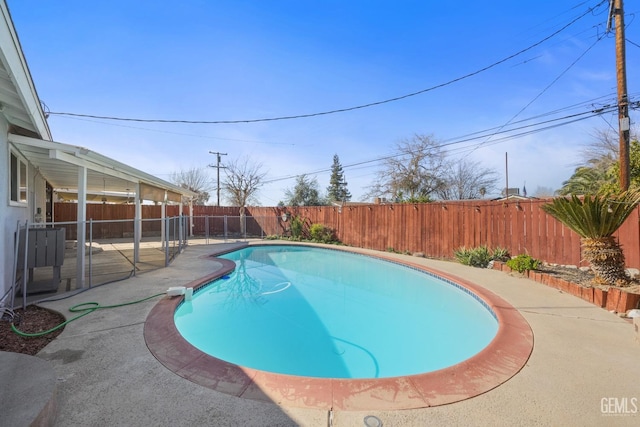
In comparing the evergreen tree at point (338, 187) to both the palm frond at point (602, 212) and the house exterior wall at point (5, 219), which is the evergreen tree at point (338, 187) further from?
the house exterior wall at point (5, 219)

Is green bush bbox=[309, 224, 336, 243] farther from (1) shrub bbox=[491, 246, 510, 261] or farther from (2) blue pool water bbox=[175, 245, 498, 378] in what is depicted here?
(1) shrub bbox=[491, 246, 510, 261]

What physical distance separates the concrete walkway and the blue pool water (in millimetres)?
1036

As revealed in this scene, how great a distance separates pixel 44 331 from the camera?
349 centimetres

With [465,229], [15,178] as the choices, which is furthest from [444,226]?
[15,178]

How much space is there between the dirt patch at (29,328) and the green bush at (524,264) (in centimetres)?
852

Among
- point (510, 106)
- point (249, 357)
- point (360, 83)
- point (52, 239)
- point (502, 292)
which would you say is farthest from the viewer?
point (510, 106)

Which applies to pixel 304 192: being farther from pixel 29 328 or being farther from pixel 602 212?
pixel 29 328

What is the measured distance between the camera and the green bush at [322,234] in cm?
1458

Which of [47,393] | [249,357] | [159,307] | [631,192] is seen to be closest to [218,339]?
[249,357]

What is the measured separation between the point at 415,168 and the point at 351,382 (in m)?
24.0

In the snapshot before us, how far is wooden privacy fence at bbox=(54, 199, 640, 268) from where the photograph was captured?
7.30 metres

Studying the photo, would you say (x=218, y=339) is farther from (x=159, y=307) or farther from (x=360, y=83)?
(x=360, y=83)

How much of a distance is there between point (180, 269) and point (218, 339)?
3952mm

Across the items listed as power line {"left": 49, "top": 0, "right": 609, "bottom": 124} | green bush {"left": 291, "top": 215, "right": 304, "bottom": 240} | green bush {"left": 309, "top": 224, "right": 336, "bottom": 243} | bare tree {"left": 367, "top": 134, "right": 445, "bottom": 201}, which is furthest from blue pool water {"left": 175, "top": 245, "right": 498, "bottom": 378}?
bare tree {"left": 367, "top": 134, "right": 445, "bottom": 201}
